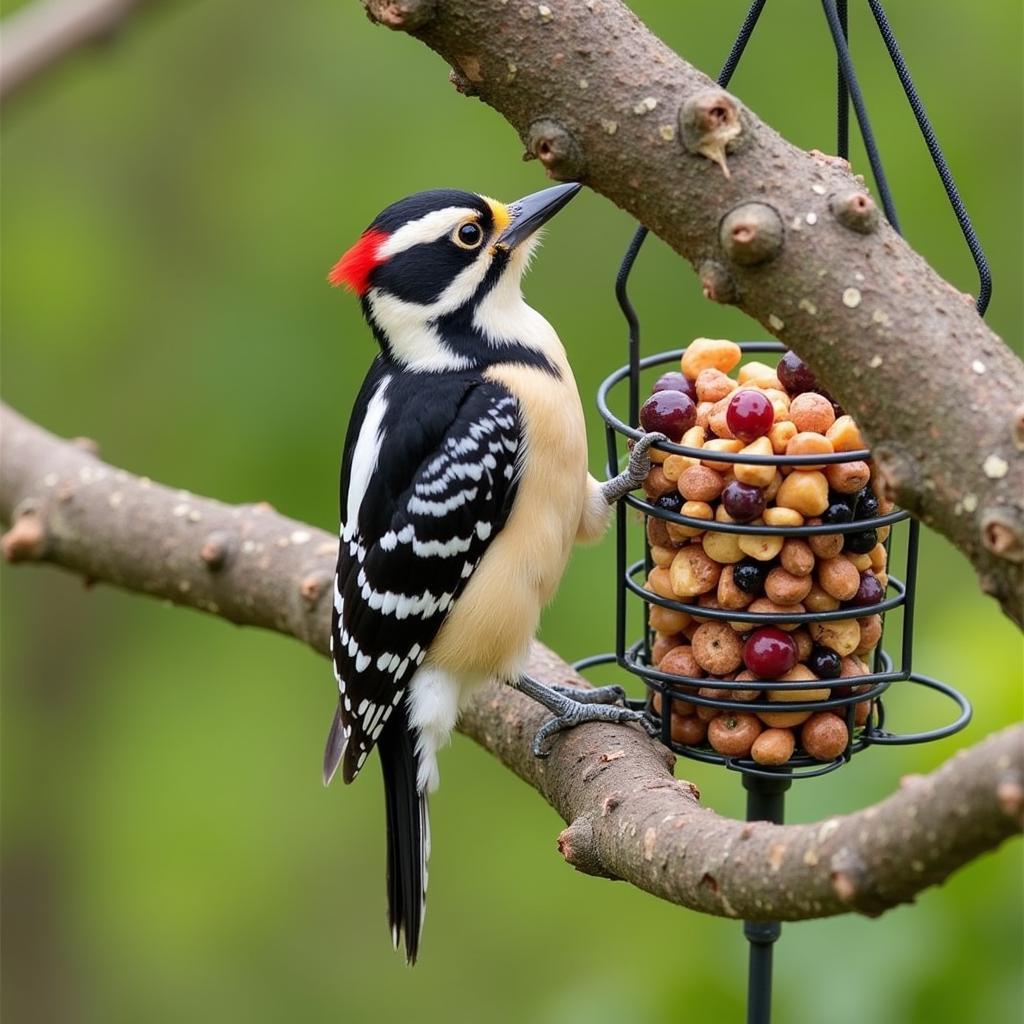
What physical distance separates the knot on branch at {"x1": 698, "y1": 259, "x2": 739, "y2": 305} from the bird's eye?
1569 mm

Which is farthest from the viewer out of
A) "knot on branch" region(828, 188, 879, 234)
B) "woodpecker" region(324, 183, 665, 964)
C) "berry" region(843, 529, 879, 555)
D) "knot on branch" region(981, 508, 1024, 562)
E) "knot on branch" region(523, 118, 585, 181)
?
"woodpecker" region(324, 183, 665, 964)

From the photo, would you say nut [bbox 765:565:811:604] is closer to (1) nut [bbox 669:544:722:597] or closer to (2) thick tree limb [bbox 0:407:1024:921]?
(1) nut [bbox 669:544:722:597]

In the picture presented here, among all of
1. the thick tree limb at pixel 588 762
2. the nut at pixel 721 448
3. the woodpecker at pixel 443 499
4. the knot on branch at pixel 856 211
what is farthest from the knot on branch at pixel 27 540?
the knot on branch at pixel 856 211

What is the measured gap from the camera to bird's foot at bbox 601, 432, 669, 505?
365 centimetres

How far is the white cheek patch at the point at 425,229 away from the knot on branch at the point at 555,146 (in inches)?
56.9

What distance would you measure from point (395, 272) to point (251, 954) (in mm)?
5272

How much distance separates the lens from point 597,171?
283 centimetres

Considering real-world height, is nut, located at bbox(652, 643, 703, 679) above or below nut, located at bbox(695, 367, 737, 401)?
below

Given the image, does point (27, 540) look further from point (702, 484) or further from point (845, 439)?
point (845, 439)

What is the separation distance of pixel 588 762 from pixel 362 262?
1.51 metres

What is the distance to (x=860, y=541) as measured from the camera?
356 cm

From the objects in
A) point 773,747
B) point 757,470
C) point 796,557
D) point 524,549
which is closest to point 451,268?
point 524,549

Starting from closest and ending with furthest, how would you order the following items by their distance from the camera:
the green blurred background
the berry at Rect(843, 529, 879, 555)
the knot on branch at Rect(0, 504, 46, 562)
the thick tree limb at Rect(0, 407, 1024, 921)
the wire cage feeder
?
the thick tree limb at Rect(0, 407, 1024, 921) → the wire cage feeder → the berry at Rect(843, 529, 879, 555) → the knot on branch at Rect(0, 504, 46, 562) → the green blurred background

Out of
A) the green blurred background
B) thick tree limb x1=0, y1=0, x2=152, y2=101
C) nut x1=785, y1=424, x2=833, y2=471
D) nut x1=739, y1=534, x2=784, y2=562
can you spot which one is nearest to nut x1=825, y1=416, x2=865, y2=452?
nut x1=785, y1=424, x2=833, y2=471
